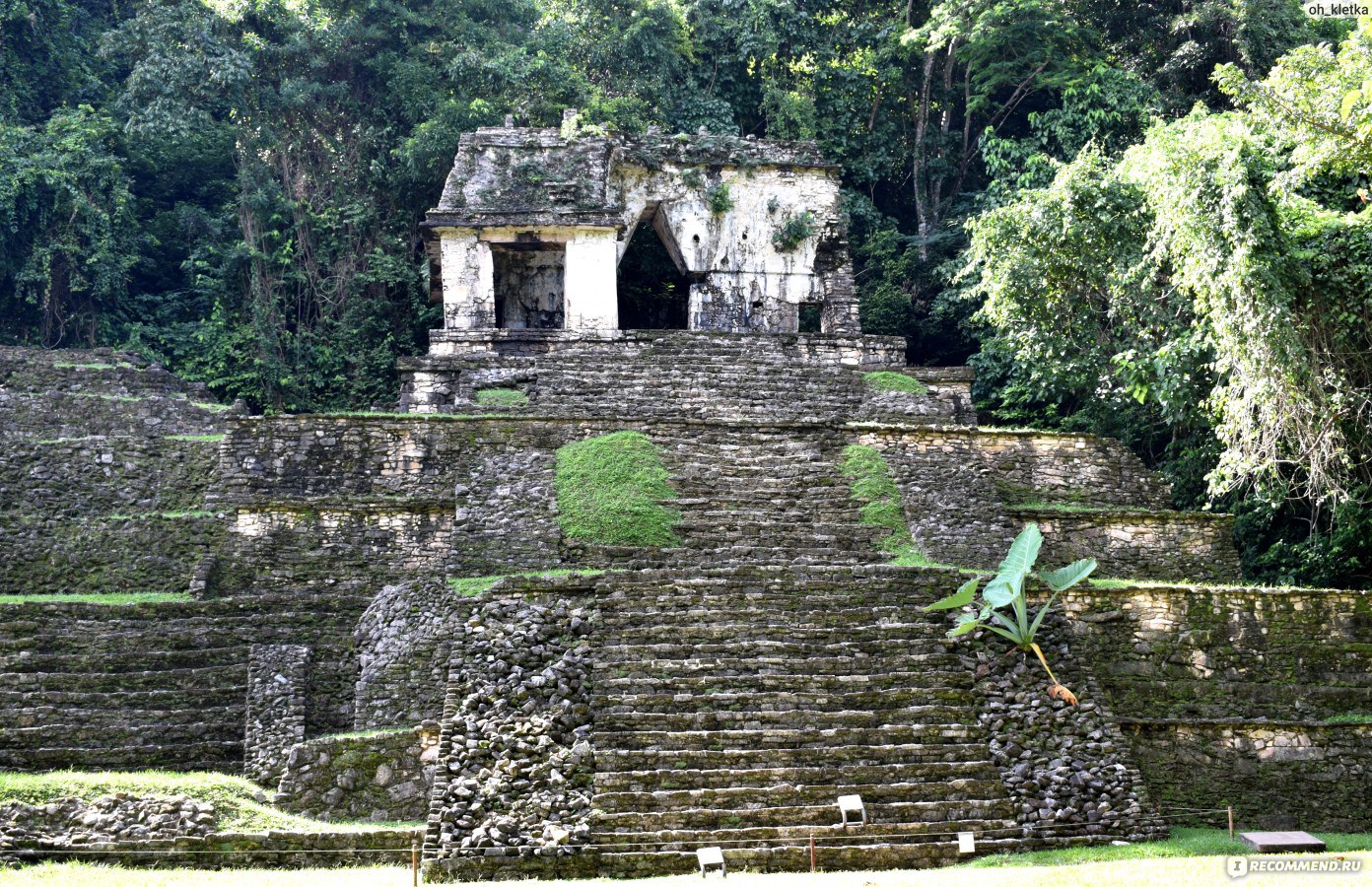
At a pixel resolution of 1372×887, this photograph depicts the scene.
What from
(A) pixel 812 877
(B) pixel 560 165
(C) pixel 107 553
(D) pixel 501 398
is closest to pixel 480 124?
(B) pixel 560 165

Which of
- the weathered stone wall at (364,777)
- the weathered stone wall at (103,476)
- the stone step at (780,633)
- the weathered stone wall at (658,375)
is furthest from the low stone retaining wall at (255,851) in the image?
the weathered stone wall at (658,375)

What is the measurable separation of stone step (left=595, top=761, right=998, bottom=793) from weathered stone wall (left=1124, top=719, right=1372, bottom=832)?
1.95m

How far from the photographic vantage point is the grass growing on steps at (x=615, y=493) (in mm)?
12539

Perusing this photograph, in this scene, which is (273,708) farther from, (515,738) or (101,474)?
(101,474)

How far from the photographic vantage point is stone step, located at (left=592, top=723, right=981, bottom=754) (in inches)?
381

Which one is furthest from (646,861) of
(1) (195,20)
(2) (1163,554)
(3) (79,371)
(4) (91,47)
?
(4) (91,47)

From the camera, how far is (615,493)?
42.8 ft

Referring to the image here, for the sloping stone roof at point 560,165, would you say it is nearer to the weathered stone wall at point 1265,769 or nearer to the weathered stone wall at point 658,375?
the weathered stone wall at point 658,375

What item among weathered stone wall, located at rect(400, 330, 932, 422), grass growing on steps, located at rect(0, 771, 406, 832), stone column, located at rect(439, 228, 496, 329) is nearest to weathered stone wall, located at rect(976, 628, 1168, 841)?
grass growing on steps, located at rect(0, 771, 406, 832)

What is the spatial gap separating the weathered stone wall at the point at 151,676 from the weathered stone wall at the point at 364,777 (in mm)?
1197

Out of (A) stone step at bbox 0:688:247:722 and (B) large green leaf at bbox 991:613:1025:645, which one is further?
(A) stone step at bbox 0:688:247:722

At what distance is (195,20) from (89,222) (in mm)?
3798

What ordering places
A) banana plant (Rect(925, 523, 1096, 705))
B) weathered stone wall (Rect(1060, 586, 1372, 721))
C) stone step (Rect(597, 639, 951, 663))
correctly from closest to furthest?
stone step (Rect(597, 639, 951, 663)), banana plant (Rect(925, 523, 1096, 705)), weathered stone wall (Rect(1060, 586, 1372, 721))

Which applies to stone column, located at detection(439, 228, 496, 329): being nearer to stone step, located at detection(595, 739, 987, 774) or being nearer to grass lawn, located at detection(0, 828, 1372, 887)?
stone step, located at detection(595, 739, 987, 774)
